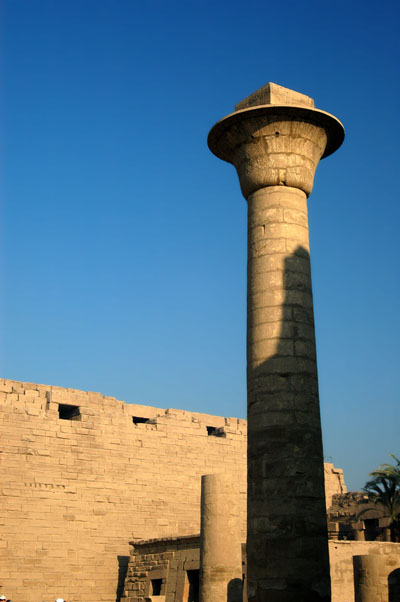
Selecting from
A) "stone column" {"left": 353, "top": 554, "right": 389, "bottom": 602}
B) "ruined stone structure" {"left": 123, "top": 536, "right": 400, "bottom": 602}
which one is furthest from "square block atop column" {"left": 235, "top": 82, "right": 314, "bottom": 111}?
"ruined stone structure" {"left": 123, "top": 536, "right": 400, "bottom": 602}

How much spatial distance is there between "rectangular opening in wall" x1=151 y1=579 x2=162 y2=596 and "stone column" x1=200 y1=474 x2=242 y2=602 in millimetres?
5279

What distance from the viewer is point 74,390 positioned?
20672 millimetres

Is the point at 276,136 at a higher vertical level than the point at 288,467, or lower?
higher

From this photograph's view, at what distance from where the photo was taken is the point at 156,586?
1886 cm

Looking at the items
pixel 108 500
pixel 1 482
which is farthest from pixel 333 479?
pixel 1 482

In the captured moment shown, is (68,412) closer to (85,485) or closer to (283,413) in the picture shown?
(85,485)

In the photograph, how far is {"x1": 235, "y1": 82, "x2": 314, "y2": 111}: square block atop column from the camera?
9.12 m

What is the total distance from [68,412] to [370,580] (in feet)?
34.3

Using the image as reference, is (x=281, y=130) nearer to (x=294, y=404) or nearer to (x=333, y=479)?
(x=294, y=404)

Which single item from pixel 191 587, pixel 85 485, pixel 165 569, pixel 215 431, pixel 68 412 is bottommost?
pixel 191 587

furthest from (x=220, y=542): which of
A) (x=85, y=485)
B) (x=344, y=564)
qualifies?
(x=85, y=485)

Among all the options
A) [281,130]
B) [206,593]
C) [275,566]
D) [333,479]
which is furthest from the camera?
[333,479]

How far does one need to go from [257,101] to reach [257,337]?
9.77ft

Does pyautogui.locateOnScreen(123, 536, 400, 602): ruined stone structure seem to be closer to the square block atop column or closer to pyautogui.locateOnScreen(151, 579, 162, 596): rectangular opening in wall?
pyautogui.locateOnScreen(151, 579, 162, 596): rectangular opening in wall
